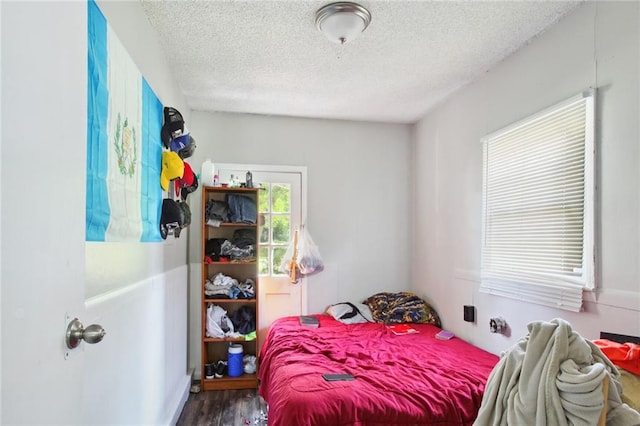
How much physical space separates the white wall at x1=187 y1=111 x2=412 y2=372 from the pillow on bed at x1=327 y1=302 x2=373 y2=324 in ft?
0.54

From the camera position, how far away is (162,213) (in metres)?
2.36

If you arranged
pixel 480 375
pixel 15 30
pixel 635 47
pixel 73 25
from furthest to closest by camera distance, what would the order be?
1. pixel 480 375
2. pixel 635 47
3. pixel 73 25
4. pixel 15 30

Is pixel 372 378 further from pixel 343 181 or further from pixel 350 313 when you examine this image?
pixel 343 181

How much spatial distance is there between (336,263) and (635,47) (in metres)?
2.78

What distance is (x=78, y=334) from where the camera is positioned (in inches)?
36.9

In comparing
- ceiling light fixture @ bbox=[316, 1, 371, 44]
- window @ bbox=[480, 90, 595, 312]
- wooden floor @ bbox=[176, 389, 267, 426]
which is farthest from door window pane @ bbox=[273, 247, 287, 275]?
ceiling light fixture @ bbox=[316, 1, 371, 44]

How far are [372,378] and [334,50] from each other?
1.95 m

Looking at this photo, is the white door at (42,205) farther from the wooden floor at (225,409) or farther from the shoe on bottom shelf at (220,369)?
the shoe on bottom shelf at (220,369)

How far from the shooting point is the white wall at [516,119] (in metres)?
1.76

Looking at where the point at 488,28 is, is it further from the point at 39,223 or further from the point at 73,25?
the point at 39,223

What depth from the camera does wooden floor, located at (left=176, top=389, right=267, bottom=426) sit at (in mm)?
2850

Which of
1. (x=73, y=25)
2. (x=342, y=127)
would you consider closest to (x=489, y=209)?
(x=342, y=127)

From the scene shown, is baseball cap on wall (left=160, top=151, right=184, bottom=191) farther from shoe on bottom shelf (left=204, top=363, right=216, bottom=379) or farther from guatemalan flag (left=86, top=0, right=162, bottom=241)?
shoe on bottom shelf (left=204, top=363, right=216, bottom=379)

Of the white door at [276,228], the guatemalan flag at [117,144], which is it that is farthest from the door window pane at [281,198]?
the guatemalan flag at [117,144]
